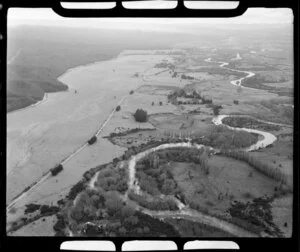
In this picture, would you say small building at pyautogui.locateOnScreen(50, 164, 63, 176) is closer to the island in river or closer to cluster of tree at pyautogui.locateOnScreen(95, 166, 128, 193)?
the island in river

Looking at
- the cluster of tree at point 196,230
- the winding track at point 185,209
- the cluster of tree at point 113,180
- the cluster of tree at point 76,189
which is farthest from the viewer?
the cluster of tree at point 113,180

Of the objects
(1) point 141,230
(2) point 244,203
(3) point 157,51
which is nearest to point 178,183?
(2) point 244,203

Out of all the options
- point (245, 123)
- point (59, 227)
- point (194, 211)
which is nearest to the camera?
point (59, 227)

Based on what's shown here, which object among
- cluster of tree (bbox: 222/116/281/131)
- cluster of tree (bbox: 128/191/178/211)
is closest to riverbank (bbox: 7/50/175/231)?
cluster of tree (bbox: 128/191/178/211)

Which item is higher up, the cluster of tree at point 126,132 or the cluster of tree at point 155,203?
the cluster of tree at point 155,203

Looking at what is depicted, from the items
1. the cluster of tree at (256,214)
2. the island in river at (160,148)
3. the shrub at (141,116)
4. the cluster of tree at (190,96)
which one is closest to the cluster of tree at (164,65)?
the island in river at (160,148)

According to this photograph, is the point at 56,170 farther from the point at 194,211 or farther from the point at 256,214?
the point at 256,214

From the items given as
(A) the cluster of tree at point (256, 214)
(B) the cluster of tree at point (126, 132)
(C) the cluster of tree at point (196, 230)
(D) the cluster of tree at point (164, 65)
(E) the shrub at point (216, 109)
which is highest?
(D) the cluster of tree at point (164, 65)

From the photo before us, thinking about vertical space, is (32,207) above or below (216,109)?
above

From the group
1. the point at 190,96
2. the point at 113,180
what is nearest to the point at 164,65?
the point at 190,96

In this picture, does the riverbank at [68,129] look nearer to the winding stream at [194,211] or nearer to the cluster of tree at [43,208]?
the cluster of tree at [43,208]
